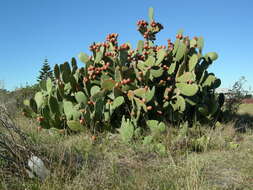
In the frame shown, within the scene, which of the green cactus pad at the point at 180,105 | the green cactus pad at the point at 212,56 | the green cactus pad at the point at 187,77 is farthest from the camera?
the green cactus pad at the point at 212,56

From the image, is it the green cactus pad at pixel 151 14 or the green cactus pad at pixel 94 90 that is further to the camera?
the green cactus pad at pixel 151 14

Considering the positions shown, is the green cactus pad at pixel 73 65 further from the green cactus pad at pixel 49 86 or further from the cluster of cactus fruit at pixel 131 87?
the green cactus pad at pixel 49 86

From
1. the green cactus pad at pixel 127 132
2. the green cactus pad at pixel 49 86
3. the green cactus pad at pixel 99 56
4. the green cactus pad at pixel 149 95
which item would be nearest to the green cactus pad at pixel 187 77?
the green cactus pad at pixel 149 95

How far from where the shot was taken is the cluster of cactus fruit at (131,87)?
12.4ft

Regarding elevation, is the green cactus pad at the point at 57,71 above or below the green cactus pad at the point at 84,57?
below

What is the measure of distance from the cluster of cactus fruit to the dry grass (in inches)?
16.4

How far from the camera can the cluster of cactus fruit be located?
3.79m

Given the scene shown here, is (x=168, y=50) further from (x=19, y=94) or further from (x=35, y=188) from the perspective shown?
(x=19, y=94)

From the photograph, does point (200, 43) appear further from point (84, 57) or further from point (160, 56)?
point (84, 57)

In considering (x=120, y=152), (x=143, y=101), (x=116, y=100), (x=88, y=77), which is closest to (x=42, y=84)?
(x=88, y=77)

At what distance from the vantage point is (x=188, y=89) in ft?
12.6

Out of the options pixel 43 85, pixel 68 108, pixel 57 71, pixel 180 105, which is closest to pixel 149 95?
pixel 180 105

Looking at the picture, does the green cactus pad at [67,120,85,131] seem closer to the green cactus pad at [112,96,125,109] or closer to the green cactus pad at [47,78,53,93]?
the green cactus pad at [112,96,125,109]

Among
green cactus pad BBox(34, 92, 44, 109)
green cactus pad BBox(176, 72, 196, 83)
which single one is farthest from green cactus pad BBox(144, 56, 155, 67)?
green cactus pad BBox(34, 92, 44, 109)
